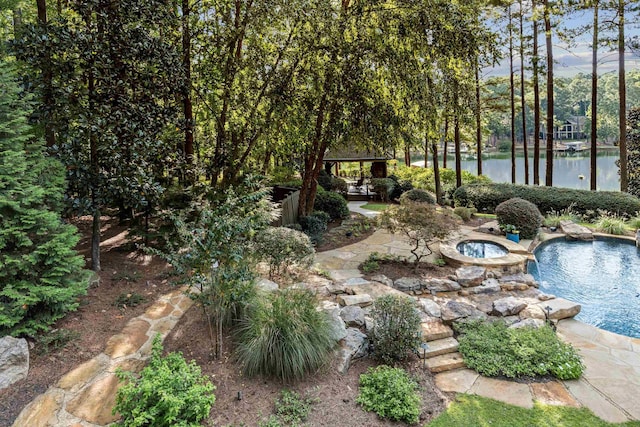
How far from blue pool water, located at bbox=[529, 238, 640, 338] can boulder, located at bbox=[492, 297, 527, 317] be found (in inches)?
39.9

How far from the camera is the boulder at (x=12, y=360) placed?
3219mm

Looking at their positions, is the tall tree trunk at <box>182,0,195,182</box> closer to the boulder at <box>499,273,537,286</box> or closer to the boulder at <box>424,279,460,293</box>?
the boulder at <box>424,279,460,293</box>

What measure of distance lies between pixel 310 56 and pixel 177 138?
322 cm

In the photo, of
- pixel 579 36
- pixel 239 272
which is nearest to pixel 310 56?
pixel 239 272

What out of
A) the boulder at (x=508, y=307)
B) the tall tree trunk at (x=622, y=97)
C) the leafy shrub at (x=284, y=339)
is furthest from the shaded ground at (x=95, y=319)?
the tall tree trunk at (x=622, y=97)

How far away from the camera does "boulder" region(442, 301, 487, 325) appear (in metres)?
5.07

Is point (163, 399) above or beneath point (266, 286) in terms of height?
beneath

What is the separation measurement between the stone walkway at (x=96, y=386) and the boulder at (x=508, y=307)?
14.7 ft

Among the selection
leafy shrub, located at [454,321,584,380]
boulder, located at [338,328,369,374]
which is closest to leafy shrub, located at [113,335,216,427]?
boulder, located at [338,328,369,374]

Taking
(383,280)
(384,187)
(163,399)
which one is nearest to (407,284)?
(383,280)

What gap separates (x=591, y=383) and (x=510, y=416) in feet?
4.13

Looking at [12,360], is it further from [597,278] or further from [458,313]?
[597,278]

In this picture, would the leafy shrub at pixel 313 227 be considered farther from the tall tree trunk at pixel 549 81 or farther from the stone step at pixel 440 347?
the tall tree trunk at pixel 549 81

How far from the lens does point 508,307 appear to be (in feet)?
18.0
